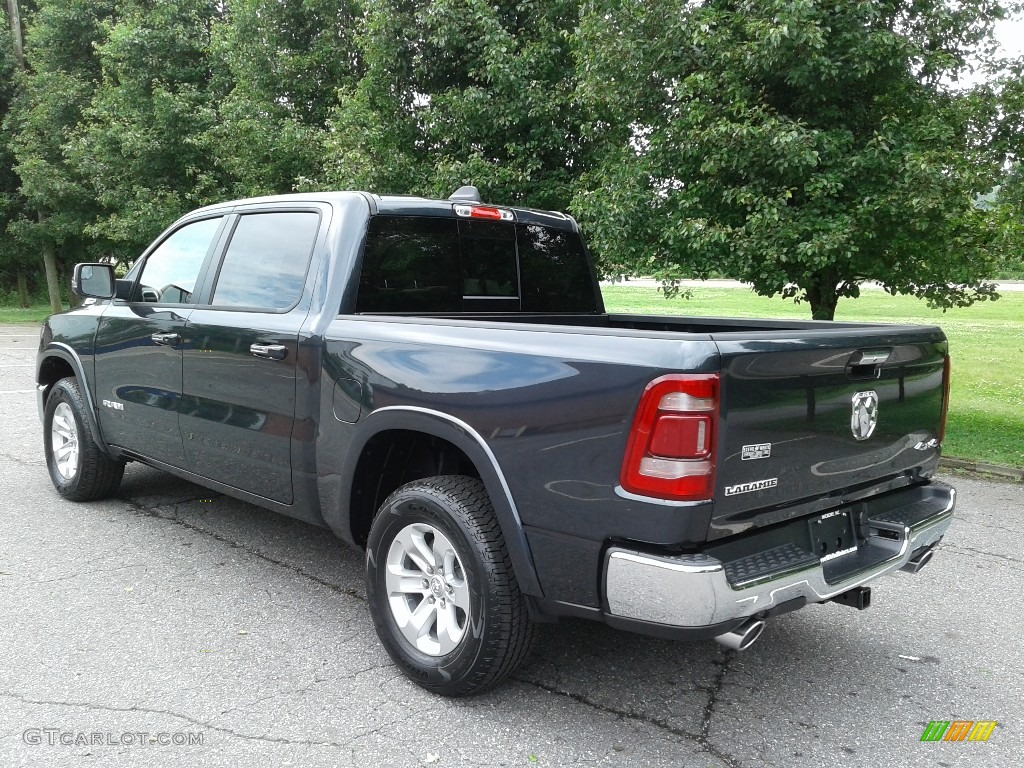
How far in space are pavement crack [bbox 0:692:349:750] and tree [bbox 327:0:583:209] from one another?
8090 mm

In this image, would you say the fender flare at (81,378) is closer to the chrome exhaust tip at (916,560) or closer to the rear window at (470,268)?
the rear window at (470,268)

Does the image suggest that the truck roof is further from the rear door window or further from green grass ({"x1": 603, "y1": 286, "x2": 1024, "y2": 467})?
green grass ({"x1": 603, "y1": 286, "x2": 1024, "y2": 467})

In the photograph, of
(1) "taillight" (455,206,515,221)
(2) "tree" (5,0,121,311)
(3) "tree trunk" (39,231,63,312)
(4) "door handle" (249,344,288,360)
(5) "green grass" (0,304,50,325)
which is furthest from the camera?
(5) "green grass" (0,304,50,325)

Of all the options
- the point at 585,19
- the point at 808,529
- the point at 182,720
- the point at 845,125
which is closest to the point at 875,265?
the point at 845,125

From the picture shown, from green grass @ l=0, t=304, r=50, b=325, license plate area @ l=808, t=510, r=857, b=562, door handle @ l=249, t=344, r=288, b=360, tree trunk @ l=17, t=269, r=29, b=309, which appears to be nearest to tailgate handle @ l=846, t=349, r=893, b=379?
license plate area @ l=808, t=510, r=857, b=562

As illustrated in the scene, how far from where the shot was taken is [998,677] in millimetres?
3348

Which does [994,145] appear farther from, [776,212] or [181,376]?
[181,376]

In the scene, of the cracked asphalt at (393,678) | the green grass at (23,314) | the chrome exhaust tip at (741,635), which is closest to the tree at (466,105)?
the cracked asphalt at (393,678)

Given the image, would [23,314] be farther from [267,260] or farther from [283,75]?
[267,260]

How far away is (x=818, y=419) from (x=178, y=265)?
138 inches

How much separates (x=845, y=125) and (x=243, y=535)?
6.32 meters

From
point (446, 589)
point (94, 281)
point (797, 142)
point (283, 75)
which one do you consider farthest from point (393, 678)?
point (283, 75)

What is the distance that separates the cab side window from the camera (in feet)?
14.6

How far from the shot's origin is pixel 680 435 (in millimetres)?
2416
